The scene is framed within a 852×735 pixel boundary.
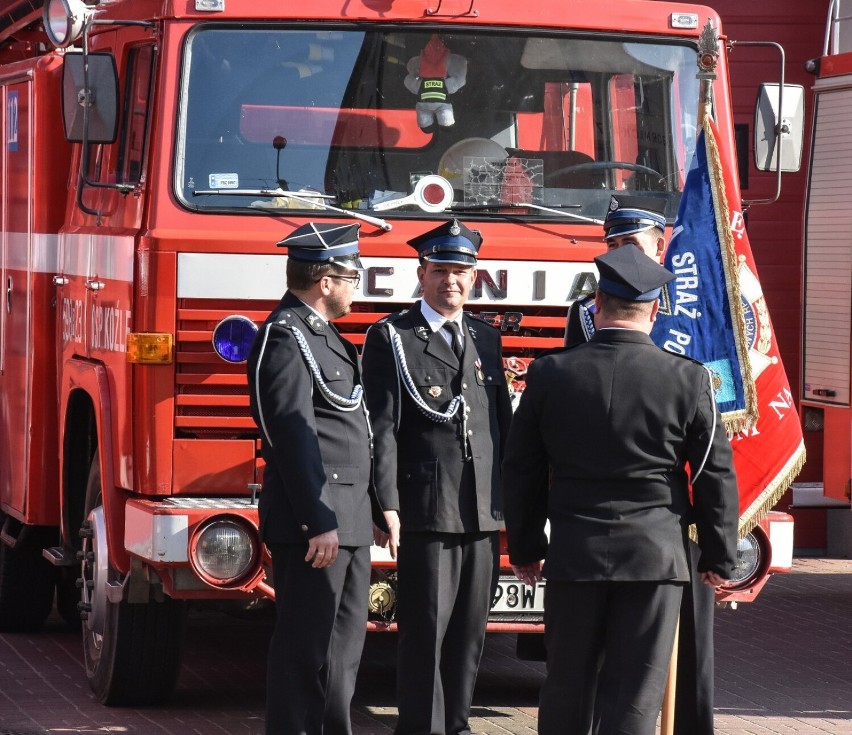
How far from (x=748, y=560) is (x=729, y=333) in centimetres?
114

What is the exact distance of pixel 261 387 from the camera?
5789 millimetres

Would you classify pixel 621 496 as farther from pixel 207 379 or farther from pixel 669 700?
pixel 207 379

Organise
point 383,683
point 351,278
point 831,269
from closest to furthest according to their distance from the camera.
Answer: point 351,278 < point 383,683 < point 831,269

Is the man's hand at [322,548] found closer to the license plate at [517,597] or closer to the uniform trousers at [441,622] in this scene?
the uniform trousers at [441,622]

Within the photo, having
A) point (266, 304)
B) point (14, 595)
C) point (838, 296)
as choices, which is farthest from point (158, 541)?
point (838, 296)

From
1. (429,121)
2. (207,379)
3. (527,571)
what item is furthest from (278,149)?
(527,571)

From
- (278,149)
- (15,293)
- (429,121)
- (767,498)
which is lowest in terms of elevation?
(767,498)

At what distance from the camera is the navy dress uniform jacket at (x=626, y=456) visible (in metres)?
5.18

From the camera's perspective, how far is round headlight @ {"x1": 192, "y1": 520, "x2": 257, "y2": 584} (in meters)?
6.63

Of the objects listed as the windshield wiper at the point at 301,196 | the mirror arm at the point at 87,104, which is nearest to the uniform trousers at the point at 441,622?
the windshield wiper at the point at 301,196

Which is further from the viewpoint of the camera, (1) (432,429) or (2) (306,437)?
(1) (432,429)

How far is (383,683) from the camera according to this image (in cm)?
847

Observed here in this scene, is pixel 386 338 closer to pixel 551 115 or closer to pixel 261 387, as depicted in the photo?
pixel 261 387

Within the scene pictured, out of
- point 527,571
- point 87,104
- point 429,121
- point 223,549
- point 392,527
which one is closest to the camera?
point 527,571
